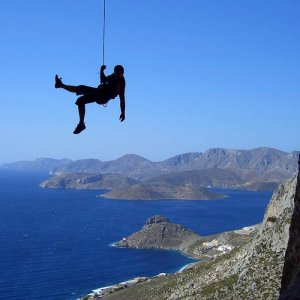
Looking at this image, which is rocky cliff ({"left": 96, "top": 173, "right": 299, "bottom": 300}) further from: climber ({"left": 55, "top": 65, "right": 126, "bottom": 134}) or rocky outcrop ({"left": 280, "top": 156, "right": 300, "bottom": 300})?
climber ({"left": 55, "top": 65, "right": 126, "bottom": 134})

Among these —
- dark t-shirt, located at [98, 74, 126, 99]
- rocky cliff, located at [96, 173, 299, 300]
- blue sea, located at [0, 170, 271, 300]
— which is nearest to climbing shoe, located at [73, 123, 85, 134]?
dark t-shirt, located at [98, 74, 126, 99]

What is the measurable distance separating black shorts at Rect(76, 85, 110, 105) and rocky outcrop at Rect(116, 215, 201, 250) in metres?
130

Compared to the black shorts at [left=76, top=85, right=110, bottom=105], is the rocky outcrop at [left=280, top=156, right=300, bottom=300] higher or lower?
lower

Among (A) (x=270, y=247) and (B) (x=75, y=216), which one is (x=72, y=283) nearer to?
(A) (x=270, y=247)

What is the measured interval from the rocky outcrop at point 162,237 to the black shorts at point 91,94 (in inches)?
5129

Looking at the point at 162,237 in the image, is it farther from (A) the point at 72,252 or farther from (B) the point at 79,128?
(B) the point at 79,128

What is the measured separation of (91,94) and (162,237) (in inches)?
5809

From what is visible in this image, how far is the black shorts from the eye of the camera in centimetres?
888

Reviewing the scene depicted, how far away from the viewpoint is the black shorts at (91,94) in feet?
29.1

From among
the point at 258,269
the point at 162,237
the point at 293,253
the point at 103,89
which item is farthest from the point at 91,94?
the point at 162,237

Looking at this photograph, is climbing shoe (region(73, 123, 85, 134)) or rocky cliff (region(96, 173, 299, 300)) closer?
climbing shoe (region(73, 123, 85, 134))

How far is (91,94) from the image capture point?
29.3ft

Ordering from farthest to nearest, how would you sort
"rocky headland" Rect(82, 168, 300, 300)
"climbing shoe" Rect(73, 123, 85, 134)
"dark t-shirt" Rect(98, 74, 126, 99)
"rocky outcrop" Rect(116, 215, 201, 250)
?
"rocky outcrop" Rect(116, 215, 201, 250) → "rocky headland" Rect(82, 168, 300, 300) → "climbing shoe" Rect(73, 123, 85, 134) → "dark t-shirt" Rect(98, 74, 126, 99)

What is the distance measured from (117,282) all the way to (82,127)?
298ft
